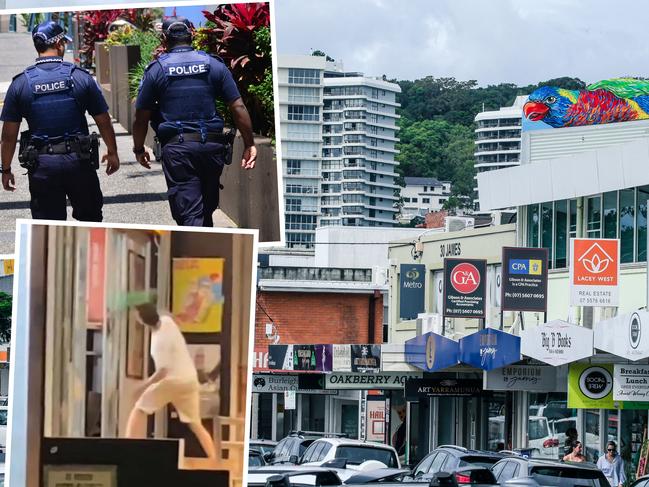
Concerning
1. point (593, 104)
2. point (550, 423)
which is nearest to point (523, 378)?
point (550, 423)

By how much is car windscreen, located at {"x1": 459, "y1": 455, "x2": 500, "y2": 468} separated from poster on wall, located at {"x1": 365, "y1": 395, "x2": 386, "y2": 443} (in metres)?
28.9

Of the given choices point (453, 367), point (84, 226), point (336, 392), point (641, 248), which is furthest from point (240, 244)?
point (336, 392)

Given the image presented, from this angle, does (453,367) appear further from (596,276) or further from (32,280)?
(32,280)

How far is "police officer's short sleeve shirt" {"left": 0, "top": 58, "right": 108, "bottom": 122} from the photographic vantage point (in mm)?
6500

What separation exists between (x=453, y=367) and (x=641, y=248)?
656cm

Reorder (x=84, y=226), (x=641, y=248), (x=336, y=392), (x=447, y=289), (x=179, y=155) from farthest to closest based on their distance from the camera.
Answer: (x=336, y=392)
(x=447, y=289)
(x=641, y=248)
(x=179, y=155)
(x=84, y=226)

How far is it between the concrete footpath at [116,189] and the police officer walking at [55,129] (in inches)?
2.8

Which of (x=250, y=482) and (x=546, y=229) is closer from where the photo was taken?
(x=250, y=482)

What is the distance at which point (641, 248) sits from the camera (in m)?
35.4

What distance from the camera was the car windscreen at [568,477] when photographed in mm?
17906

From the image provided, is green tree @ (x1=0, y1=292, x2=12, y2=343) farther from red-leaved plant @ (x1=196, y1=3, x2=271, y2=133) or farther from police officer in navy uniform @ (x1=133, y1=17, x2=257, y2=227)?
police officer in navy uniform @ (x1=133, y1=17, x2=257, y2=227)

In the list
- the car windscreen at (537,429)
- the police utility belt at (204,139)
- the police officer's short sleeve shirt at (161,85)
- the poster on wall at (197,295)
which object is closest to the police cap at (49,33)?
the police officer's short sleeve shirt at (161,85)

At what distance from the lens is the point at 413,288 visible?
46875 millimetres

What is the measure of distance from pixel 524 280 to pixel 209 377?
98.8ft
